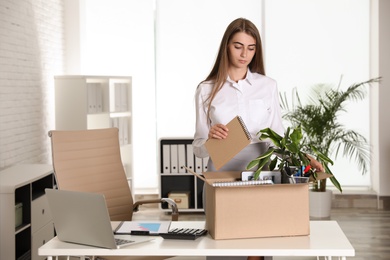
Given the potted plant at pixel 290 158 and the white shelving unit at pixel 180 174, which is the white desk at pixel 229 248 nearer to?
the potted plant at pixel 290 158

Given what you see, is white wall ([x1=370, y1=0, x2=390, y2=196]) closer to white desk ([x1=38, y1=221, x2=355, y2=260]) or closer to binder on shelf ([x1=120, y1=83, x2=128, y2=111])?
binder on shelf ([x1=120, y1=83, x2=128, y2=111])

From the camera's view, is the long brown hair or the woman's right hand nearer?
the woman's right hand

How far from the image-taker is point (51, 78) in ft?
24.0

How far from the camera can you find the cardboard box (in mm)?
2750

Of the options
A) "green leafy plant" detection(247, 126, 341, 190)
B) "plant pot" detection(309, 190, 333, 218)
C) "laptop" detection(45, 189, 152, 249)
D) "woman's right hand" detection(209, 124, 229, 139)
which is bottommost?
"plant pot" detection(309, 190, 333, 218)

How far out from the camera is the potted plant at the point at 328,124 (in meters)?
7.24

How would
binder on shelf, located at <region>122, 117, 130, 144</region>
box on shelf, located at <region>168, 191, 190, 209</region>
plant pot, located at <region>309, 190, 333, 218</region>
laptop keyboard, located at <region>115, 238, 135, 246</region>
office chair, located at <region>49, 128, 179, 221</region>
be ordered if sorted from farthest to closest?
binder on shelf, located at <region>122, 117, 130, 144</region>, box on shelf, located at <region>168, 191, 190, 209</region>, plant pot, located at <region>309, 190, 333, 218</region>, office chair, located at <region>49, 128, 179, 221</region>, laptop keyboard, located at <region>115, 238, 135, 246</region>

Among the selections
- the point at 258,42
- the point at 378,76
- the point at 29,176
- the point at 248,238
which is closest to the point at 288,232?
the point at 248,238

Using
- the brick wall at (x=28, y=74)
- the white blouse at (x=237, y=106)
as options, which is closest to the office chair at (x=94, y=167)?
the white blouse at (x=237, y=106)

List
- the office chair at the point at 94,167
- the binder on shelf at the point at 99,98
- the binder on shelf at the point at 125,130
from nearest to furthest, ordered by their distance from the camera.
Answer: the office chair at the point at 94,167
the binder on shelf at the point at 99,98
the binder on shelf at the point at 125,130

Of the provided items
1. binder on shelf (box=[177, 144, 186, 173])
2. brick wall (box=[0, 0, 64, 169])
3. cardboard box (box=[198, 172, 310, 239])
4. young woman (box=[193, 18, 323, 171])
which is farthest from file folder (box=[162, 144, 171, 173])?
cardboard box (box=[198, 172, 310, 239])

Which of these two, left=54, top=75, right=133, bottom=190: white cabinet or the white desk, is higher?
left=54, top=75, right=133, bottom=190: white cabinet

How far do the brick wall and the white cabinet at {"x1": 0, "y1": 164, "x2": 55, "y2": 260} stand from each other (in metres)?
0.41

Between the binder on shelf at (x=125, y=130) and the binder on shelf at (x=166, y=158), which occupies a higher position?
the binder on shelf at (x=125, y=130)
